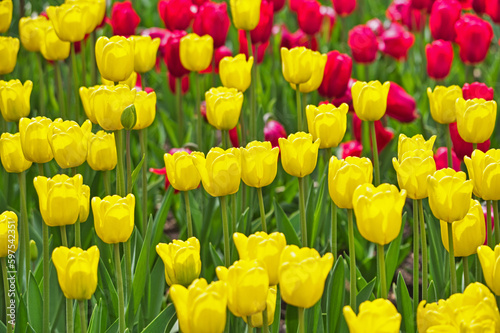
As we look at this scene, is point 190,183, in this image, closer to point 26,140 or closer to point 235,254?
point 235,254

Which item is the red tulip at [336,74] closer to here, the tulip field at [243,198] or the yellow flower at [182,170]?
the tulip field at [243,198]

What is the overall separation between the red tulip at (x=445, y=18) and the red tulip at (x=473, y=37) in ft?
0.16

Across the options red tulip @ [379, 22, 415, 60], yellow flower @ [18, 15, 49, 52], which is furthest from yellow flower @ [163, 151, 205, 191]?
red tulip @ [379, 22, 415, 60]

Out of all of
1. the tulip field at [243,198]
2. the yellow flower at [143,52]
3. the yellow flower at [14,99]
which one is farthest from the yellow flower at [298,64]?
the yellow flower at [14,99]

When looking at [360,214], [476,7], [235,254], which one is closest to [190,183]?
[235,254]

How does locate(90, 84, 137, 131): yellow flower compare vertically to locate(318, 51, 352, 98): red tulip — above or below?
above

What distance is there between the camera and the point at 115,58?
2.05 m

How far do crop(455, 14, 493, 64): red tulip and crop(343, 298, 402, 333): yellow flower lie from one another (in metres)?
1.92

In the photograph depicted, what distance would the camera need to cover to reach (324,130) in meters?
1.94

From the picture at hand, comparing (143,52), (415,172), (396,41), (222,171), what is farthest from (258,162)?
(396,41)

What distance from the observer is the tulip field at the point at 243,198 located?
1.38 meters

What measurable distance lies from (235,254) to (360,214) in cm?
65

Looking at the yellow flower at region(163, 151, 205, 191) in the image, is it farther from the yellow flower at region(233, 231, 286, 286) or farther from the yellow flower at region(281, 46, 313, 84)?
the yellow flower at region(281, 46, 313, 84)

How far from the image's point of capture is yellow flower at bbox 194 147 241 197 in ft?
5.31
